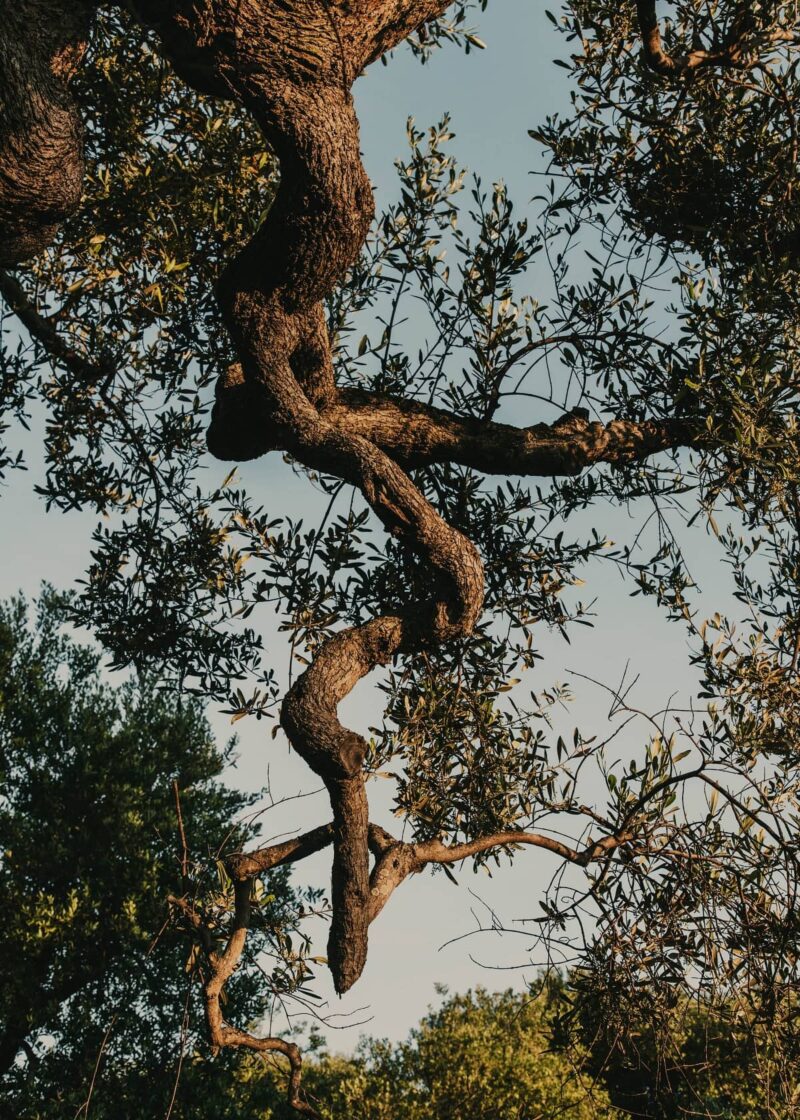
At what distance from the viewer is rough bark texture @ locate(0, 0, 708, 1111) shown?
17.1ft

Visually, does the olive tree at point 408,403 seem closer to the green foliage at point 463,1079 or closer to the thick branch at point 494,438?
the thick branch at point 494,438

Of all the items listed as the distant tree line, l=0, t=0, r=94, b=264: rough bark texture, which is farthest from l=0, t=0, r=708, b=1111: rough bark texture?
the distant tree line

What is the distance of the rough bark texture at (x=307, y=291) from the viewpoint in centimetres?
520

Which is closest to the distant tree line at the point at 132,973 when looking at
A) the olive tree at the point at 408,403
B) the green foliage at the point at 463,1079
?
the green foliage at the point at 463,1079

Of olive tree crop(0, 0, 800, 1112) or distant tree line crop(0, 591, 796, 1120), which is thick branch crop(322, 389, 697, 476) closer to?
olive tree crop(0, 0, 800, 1112)

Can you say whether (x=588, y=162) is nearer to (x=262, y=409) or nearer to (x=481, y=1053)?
(x=262, y=409)

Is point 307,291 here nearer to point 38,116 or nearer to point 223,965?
point 38,116

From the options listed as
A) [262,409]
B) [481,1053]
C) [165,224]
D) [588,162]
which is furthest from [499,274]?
[481,1053]

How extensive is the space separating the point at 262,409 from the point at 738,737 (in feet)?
11.6

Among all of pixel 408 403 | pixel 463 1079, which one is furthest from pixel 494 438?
pixel 463 1079

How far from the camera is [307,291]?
589 centimetres

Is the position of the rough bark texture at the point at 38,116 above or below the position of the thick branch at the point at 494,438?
above

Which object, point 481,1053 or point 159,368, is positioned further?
point 481,1053

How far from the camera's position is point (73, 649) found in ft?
71.5
